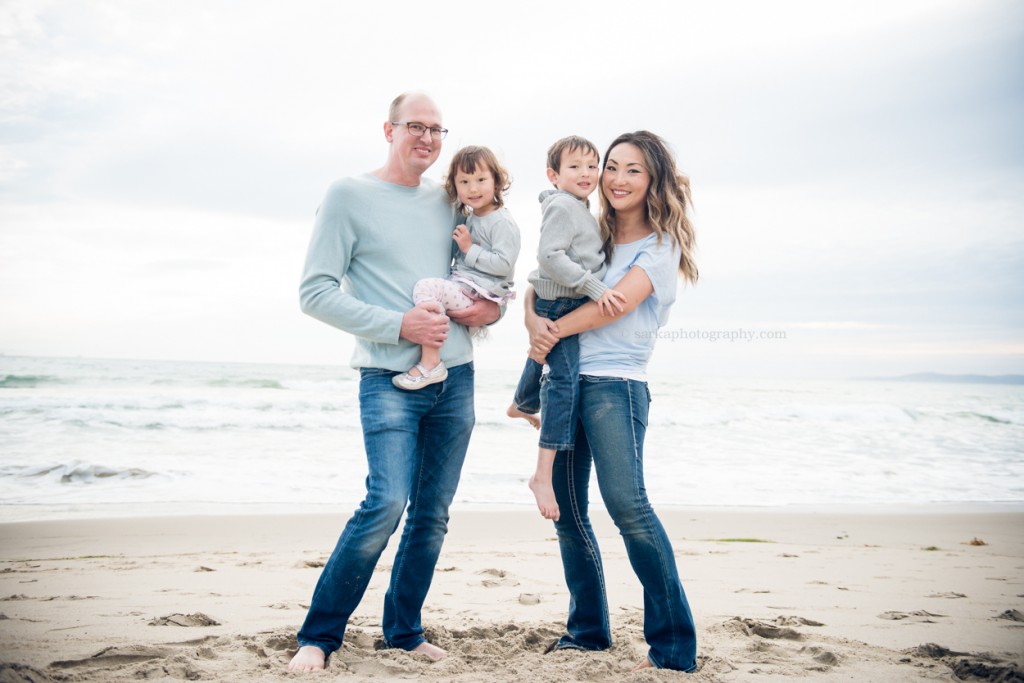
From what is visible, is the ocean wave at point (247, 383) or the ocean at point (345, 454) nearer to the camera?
the ocean at point (345, 454)

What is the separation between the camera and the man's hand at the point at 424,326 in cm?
273

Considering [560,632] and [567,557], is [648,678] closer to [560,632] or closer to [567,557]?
[567,557]

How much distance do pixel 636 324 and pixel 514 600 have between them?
82.6 inches

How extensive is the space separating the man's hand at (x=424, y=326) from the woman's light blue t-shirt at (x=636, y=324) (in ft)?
1.76

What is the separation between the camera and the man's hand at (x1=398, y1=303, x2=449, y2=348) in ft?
8.96

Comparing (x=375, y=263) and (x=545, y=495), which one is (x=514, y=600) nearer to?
(x=545, y=495)

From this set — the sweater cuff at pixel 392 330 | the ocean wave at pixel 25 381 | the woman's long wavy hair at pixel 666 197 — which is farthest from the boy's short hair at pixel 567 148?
the ocean wave at pixel 25 381

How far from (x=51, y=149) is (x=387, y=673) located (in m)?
13.6

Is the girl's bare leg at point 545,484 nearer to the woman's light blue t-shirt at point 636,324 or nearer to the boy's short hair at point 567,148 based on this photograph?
the woman's light blue t-shirt at point 636,324

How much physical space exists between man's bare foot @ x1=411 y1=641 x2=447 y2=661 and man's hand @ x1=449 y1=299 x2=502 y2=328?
1.29 meters

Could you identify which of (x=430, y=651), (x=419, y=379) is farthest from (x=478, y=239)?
(x=430, y=651)

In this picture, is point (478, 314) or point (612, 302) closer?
→ point (612, 302)

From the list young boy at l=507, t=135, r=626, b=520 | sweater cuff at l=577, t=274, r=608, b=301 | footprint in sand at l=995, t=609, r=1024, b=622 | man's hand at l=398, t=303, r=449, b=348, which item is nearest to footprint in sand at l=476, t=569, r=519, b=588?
young boy at l=507, t=135, r=626, b=520

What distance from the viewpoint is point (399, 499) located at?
2703 mm
